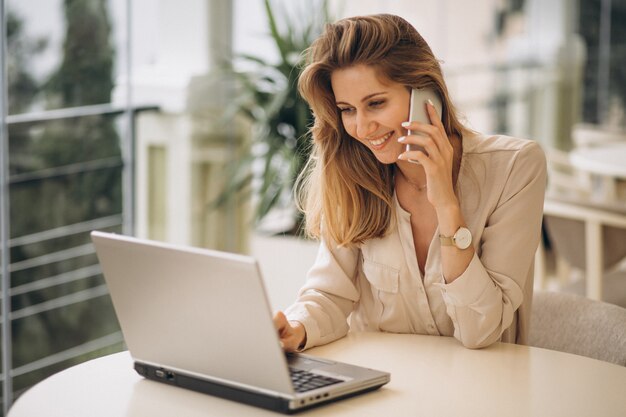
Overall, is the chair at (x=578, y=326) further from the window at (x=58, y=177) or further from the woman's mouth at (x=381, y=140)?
the window at (x=58, y=177)

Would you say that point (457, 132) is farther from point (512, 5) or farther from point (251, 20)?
point (512, 5)

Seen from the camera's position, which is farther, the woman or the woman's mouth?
the woman's mouth

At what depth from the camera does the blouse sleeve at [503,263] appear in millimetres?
1922

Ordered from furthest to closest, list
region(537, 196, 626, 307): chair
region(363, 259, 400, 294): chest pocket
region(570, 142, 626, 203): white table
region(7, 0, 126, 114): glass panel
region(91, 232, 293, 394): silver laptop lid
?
1. region(570, 142, 626, 203): white table
2. region(537, 196, 626, 307): chair
3. region(7, 0, 126, 114): glass panel
4. region(363, 259, 400, 294): chest pocket
5. region(91, 232, 293, 394): silver laptop lid

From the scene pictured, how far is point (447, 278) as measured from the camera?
77.5 inches

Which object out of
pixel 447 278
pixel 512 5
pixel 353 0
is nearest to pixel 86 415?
pixel 447 278

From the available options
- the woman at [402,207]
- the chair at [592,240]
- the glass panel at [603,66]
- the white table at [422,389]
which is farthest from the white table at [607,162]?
the white table at [422,389]

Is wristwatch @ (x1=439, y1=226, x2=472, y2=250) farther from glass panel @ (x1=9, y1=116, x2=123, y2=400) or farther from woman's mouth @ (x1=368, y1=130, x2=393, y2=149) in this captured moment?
glass panel @ (x1=9, y1=116, x2=123, y2=400)

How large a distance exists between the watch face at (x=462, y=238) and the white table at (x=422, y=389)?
8.2 inches

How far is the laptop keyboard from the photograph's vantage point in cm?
158

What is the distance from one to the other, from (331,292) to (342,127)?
390 millimetres

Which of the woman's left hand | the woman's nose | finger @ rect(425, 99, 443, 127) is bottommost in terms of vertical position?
the woman's left hand

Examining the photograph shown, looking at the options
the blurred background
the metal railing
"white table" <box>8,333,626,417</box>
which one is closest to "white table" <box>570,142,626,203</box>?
the blurred background

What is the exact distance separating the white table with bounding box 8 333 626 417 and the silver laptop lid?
2.6 inches
